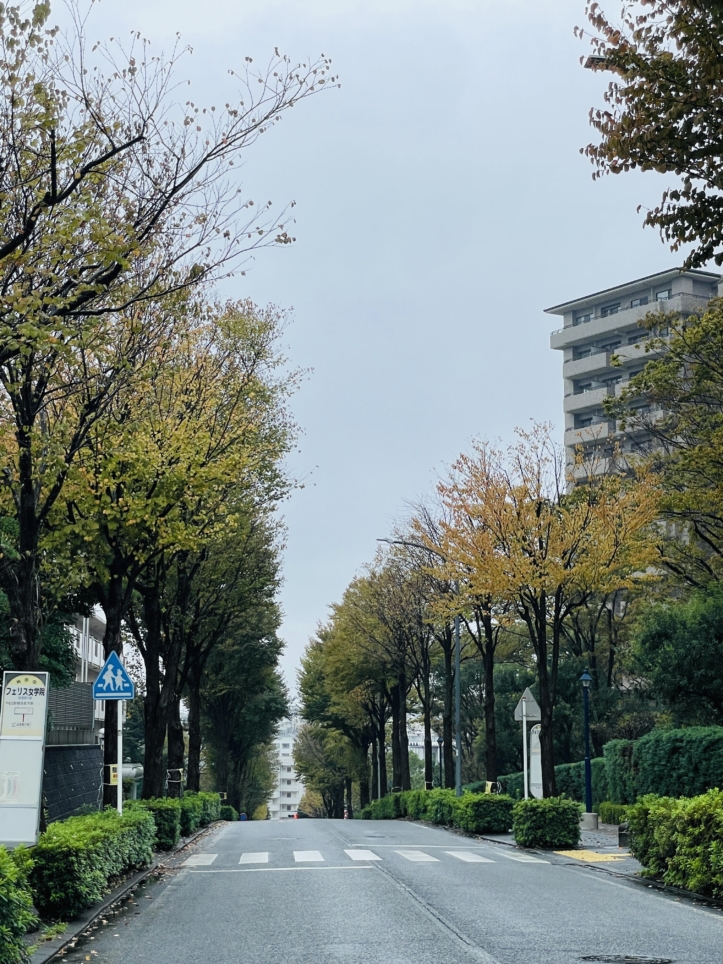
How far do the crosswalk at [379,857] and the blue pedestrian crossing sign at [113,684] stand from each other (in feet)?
12.8

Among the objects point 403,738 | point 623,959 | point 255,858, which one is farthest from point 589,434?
point 623,959

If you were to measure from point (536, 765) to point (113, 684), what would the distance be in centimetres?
1568

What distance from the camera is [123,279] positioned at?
12.7 metres

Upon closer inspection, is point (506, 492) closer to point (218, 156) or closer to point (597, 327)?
point (218, 156)

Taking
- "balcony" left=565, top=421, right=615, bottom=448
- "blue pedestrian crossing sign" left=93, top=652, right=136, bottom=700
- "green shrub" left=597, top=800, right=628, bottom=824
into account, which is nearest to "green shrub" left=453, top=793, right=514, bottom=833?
"green shrub" left=597, top=800, right=628, bottom=824

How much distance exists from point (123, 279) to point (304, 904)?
734cm

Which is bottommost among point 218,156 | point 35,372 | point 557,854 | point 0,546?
point 557,854

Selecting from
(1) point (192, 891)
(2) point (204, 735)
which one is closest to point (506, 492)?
(1) point (192, 891)

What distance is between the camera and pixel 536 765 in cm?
3042

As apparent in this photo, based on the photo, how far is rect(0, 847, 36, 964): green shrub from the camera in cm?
789

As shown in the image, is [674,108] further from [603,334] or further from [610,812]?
[603,334]

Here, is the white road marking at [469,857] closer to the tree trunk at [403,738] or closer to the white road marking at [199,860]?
the white road marking at [199,860]

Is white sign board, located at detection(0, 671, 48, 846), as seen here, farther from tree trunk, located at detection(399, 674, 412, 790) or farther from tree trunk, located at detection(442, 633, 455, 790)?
tree trunk, located at detection(399, 674, 412, 790)

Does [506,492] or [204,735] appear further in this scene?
[204,735]
